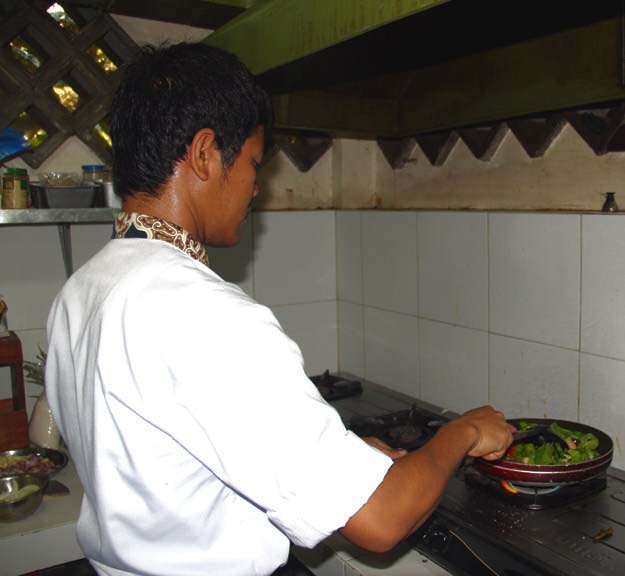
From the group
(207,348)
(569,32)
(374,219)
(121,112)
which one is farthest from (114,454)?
(374,219)

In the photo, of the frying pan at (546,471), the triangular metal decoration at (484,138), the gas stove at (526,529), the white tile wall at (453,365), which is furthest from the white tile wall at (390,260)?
the frying pan at (546,471)

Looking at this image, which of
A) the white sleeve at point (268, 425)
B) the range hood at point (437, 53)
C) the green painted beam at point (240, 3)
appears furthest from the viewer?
the green painted beam at point (240, 3)

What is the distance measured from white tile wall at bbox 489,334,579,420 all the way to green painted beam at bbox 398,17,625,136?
0.52 metres

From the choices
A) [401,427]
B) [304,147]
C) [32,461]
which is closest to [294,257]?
[304,147]

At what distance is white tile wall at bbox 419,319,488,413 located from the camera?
1573mm

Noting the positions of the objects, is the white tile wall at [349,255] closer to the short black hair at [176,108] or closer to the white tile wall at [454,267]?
the white tile wall at [454,267]

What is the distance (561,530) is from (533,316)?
1.69 ft

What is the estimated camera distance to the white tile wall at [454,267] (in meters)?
1.54

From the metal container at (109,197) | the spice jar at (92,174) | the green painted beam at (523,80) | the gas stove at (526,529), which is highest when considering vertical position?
the green painted beam at (523,80)

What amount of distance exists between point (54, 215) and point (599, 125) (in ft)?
4.08

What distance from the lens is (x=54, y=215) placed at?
1.43 meters

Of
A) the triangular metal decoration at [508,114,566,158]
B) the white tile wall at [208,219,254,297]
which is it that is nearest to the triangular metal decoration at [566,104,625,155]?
the triangular metal decoration at [508,114,566,158]

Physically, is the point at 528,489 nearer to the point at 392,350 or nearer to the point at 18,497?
the point at 392,350

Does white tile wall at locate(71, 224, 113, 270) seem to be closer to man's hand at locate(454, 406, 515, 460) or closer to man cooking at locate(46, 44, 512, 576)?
man cooking at locate(46, 44, 512, 576)
